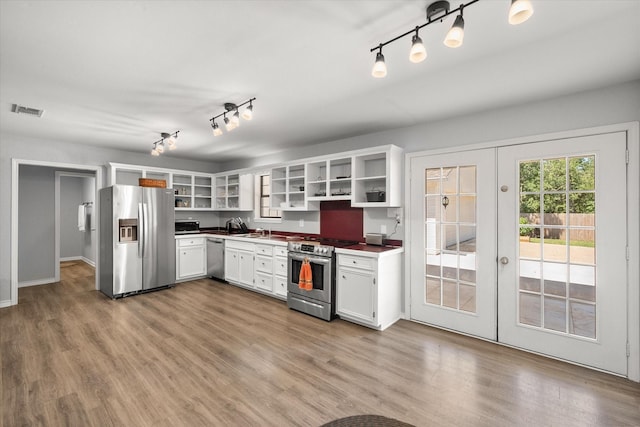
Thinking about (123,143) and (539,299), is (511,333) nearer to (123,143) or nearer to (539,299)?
(539,299)

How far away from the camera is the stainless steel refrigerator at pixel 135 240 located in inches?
184

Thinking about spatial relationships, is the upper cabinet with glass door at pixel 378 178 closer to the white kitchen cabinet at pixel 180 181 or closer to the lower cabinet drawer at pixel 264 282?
the lower cabinet drawer at pixel 264 282

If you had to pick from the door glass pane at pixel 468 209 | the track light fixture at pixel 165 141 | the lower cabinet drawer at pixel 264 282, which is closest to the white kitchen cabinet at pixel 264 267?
the lower cabinet drawer at pixel 264 282

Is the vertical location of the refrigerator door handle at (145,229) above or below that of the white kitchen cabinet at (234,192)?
below

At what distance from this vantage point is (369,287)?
11.3ft

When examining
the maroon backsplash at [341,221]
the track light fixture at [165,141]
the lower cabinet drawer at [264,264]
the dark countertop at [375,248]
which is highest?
the track light fixture at [165,141]

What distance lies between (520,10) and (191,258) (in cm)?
588

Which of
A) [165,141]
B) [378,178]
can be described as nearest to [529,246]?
[378,178]

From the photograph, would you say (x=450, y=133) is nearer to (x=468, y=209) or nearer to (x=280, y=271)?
(x=468, y=209)

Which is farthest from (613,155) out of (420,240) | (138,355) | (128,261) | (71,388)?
(128,261)

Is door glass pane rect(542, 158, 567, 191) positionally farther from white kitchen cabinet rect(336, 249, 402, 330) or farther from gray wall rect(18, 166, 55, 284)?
gray wall rect(18, 166, 55, 284)

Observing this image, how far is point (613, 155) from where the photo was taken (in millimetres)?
2568

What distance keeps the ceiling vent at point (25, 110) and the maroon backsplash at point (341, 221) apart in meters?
3.77

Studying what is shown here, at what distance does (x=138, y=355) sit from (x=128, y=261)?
2472mm
